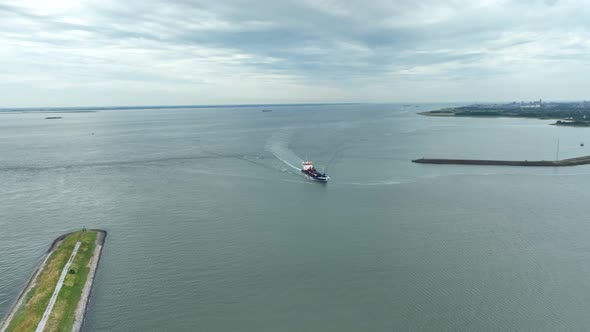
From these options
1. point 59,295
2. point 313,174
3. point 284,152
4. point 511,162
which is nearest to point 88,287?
point 59,295

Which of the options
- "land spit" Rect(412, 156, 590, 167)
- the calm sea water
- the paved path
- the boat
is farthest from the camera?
"land spit" Rect(412, 156, 590, 167)

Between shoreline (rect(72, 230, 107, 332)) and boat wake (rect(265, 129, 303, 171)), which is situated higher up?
boat wake (rect(265, 129, 303, 171))

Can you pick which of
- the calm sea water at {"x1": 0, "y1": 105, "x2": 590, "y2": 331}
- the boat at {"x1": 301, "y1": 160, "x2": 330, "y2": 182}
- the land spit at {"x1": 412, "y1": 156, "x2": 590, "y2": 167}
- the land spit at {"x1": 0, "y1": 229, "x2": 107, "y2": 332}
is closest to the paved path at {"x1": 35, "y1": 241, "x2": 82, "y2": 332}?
the land spit at {"x1": 0, "y1": 229, "x2": 107, "y2": 332}

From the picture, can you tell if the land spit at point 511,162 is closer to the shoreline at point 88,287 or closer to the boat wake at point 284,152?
the boat wake at point 284,152

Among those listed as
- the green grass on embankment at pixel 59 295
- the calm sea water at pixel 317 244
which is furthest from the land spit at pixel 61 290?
the calm sea water at pixel 317 244

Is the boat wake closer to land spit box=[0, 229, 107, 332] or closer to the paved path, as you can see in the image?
land spit box=[0, 229, 107, 332]

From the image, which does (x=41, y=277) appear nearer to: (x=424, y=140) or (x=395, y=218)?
Result: (x=395, y=218)

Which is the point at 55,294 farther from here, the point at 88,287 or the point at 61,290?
the point at 88,287
